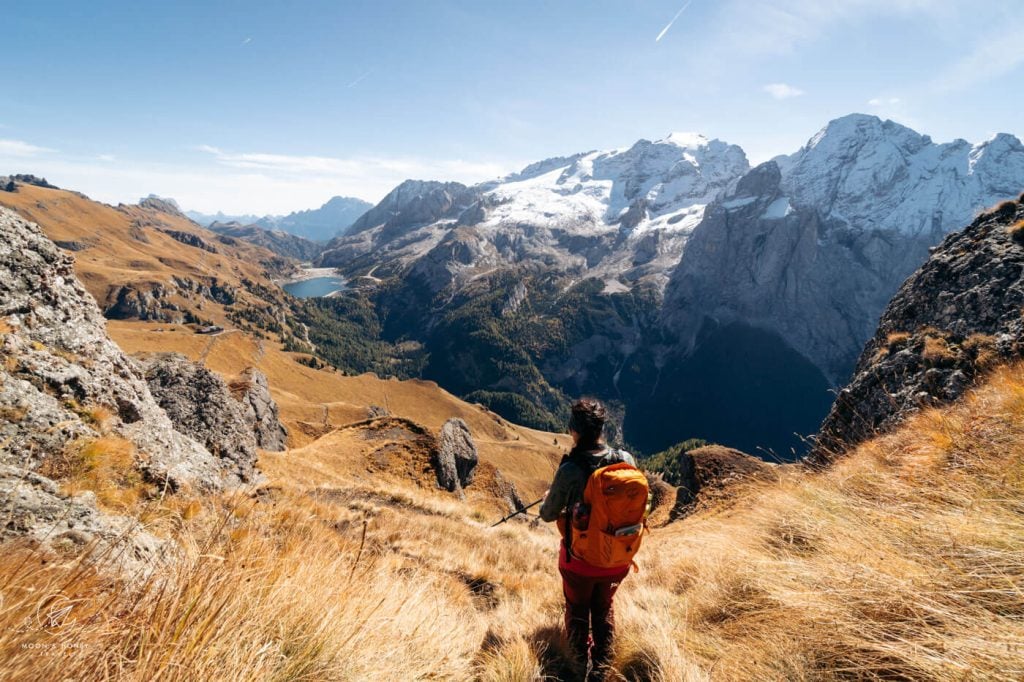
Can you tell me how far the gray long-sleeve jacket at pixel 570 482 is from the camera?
570cm

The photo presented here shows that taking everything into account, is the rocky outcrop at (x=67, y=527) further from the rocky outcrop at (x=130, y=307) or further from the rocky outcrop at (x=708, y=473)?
the rocky outcrop at (x=130, y=307)

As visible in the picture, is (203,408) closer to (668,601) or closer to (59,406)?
(59,406)

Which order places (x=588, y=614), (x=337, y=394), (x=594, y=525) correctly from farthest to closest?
(x=337, y=394) → (x=588, y=614) → (x=594, y=525)

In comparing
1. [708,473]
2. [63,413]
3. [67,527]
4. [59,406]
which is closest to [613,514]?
[67,527]

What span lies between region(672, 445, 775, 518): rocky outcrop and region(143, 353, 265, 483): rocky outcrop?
16.1 meters

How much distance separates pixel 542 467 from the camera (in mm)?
98125

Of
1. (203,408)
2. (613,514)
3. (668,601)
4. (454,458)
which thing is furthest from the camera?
(454,458)

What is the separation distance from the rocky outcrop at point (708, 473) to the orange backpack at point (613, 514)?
1231 centimetres

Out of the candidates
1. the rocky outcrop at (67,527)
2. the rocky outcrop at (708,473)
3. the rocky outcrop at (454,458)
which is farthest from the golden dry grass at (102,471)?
the rocky outcrop at (454,458)

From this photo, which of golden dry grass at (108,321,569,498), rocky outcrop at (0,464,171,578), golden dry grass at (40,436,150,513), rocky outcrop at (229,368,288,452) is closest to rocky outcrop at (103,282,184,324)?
golden dry grass at (108,321,569,498)

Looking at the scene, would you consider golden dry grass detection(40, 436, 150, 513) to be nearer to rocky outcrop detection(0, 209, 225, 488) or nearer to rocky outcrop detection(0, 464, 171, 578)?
rocky outcrop detection(0, 209, 225, 488)

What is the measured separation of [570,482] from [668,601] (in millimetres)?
2539

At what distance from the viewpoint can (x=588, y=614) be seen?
232 inches

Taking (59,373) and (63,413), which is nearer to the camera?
(63,413)
